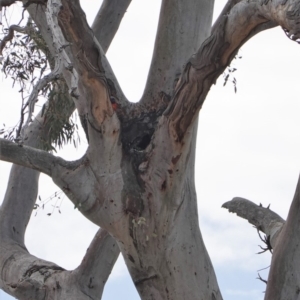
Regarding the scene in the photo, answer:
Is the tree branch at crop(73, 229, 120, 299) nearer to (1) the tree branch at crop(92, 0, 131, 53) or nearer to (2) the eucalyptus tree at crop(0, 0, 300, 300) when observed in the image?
(2) the eucalyptus tree at crop(0, 0, 300, 300)

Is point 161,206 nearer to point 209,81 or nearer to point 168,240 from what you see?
point 168,240

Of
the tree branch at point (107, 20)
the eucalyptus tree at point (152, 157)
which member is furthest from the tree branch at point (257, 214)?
the tree branch at point (107, 20)

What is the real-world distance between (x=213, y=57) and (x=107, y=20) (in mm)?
2667

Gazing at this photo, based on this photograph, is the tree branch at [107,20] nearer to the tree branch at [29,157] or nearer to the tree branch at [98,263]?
the tree branch at [98,263]

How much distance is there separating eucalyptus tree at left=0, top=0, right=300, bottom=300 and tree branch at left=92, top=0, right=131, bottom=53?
1315mm

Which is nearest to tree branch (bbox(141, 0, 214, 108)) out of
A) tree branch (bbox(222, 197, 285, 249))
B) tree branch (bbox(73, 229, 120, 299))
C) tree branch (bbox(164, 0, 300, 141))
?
tree branch (bbox(164, 0, 300, 141))

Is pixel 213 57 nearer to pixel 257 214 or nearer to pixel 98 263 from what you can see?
pixel 257 214

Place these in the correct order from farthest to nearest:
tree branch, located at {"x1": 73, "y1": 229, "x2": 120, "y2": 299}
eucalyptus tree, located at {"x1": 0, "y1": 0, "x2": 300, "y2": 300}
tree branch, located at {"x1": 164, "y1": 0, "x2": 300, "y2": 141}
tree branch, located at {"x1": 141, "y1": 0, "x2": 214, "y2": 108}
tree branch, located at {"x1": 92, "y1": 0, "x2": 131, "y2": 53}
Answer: tree branch, located at {"x1": 92, "y1": 0, "x2": 131, "y2": 53}, tree branch, located at {"x1": 73, "y1": 229, "x2": 120, "y2": 299}, tree branch, located at {"x1": 141, "y1": 0, "x2": 214, "y2": 108}, eucalyptus tree, located at {"x1": 0, "y1": 0, "x2": 300, "y2": 300}, tree branch, located at {"x1": 164, "y1": 0, "x2": 300, "y2": 141}

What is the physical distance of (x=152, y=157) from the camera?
467 centimetres

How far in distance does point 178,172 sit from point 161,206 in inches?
10.5

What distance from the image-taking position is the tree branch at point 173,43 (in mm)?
5141

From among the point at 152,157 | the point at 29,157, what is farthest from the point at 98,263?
the point at 152,157

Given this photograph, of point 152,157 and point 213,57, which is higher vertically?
point 213,57

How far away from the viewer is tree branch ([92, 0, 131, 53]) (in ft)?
21.4
